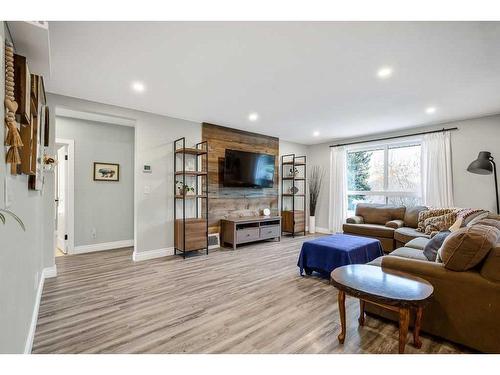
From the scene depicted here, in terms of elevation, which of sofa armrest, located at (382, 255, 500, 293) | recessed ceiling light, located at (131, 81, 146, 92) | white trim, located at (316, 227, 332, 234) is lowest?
white trim, located at (316, 227, 332, 234)

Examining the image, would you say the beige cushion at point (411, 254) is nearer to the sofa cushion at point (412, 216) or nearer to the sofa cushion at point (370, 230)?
the sofa cushion at point (370, 230)

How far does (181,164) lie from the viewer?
14.7 feet

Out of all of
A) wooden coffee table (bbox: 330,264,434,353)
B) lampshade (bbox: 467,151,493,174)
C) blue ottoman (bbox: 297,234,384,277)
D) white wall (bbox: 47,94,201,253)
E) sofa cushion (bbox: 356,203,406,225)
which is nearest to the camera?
wooden coffee table (bbox: 330,264,434,353)

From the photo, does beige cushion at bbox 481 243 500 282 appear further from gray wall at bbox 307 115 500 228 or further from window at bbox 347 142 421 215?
window at bbox 347 142 421 215

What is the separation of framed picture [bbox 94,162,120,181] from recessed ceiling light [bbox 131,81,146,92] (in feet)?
7.05

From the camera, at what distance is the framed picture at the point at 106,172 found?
15.0ft

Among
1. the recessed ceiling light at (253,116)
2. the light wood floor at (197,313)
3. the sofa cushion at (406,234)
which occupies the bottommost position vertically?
the light wood floor at (197,313)

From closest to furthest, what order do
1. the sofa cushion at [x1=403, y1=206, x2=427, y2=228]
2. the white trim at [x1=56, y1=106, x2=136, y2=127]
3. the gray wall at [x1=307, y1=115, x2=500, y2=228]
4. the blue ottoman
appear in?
the blue ottoman → the white trim at [x1=56, y1=106, x2=136, y2=127] → the gray wall at [x1=307, y1=115, x2=500, y2=228] → the sofa cushion at [x1=403, y1=206, x2=427, y2=228]

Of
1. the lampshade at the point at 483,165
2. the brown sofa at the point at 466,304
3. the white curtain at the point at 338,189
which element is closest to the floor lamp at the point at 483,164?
the lampshade at the point at 483,165

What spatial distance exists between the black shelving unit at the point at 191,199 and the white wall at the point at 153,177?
124 millimetres

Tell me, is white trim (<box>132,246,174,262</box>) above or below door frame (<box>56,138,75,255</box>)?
below

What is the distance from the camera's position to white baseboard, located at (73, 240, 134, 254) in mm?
4354

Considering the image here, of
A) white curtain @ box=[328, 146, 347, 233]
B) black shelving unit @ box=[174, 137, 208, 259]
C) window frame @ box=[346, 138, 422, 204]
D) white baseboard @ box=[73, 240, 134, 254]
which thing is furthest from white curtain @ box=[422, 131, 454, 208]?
white baseboard @ box=[73, 240, 134, 254]

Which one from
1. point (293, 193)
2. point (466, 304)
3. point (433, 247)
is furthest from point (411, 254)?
point (293, 193)
